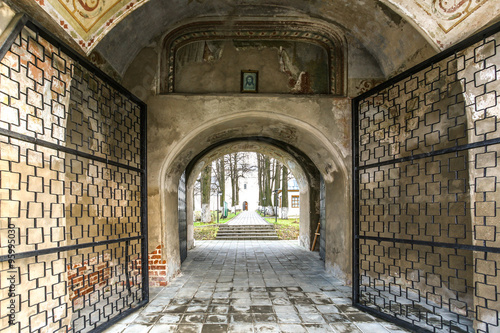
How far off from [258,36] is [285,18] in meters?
0.56

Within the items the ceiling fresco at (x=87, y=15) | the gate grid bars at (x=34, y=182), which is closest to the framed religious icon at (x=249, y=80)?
the ceiling fresco at (x=87, y=15)

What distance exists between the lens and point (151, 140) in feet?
16.5

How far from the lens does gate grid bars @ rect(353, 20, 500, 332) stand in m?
3.01

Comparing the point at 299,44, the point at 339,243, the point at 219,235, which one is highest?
the point at 299,44

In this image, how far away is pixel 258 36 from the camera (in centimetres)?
534

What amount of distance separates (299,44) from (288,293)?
4.40 metres

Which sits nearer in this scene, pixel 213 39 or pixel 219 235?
pixel 213 39

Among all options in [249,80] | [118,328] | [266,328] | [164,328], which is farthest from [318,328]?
[249,80]

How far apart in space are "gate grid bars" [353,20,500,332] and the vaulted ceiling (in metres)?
0.39

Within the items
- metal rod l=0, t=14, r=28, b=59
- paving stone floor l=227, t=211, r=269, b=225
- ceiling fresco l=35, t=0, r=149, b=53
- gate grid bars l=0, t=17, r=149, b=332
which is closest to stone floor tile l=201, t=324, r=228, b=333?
gate grid bars l=0, t=17, r=149, b=332

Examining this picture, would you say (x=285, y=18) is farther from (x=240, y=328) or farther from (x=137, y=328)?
(x=137, y=328)

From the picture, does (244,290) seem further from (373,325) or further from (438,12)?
(438,12)

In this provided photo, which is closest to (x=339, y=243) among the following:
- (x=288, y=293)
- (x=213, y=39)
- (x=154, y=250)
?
(x=288, y=293)

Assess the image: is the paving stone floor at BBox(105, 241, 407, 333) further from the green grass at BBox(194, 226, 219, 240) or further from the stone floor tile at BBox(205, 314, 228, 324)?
the green grass at BBox(194, 226, 219, 240)
